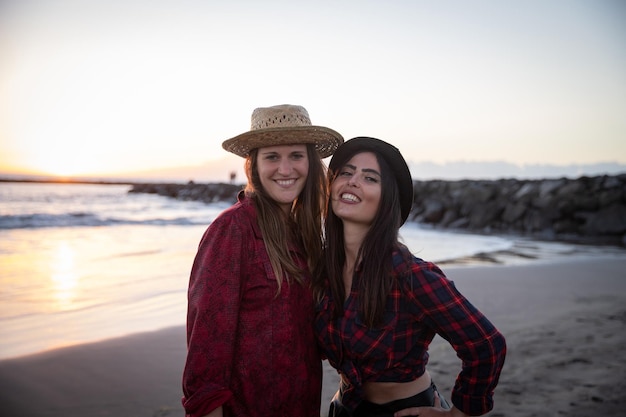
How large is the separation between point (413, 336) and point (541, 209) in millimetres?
16421

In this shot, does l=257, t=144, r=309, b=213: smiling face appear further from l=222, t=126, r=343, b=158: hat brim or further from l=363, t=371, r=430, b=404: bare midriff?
l=363, t=371, r=430, b=404: bare midriff

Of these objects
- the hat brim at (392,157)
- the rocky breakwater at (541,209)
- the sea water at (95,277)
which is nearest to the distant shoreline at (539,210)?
the rocky breakwater at (541,209)

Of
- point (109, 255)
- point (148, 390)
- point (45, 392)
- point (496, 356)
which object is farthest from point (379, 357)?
point (109, 255)

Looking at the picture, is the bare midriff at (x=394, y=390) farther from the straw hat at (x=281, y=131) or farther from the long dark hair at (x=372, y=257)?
the straw hat at (x=281, y=131)

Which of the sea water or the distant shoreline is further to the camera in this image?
the distant shoreline

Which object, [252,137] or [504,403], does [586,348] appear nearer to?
[504,403]

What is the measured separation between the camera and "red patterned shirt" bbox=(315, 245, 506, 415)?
2182 millimetres

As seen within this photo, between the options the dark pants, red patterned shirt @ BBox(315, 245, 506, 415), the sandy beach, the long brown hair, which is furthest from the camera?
the sandy beach

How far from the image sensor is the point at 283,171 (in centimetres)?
273

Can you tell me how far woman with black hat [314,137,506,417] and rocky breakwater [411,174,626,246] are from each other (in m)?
13.1

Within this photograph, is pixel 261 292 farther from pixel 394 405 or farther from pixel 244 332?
pixel 394 405

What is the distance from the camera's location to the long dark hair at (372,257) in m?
2.34

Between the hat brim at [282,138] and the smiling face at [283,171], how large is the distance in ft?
0.17

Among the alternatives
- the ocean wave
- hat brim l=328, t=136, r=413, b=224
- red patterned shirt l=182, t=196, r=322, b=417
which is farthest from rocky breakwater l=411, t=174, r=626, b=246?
red patterned shirt l=182, t=196, r=322, b=417
